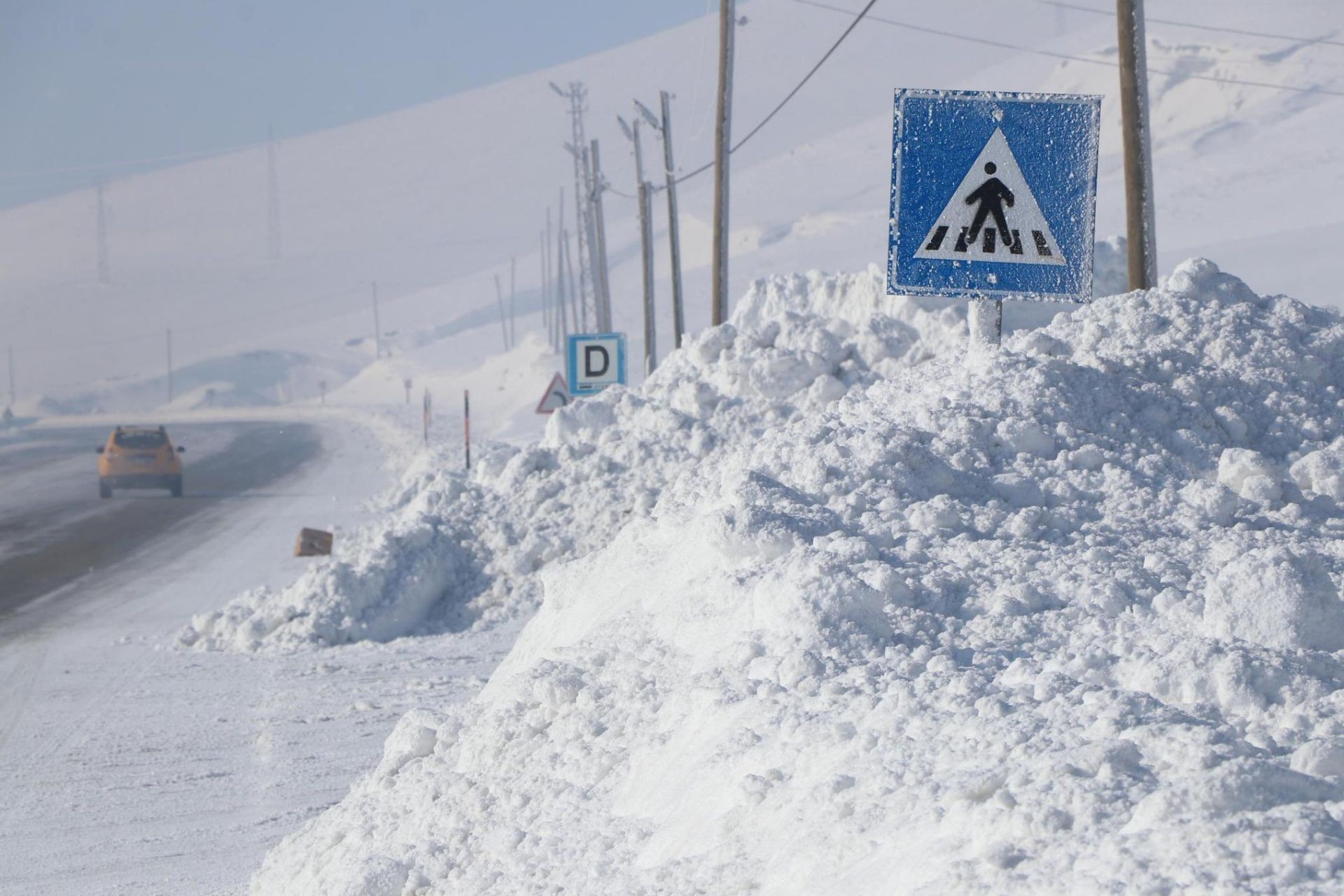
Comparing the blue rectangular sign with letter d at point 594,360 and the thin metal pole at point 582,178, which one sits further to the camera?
the thin metal pole at point 582,178

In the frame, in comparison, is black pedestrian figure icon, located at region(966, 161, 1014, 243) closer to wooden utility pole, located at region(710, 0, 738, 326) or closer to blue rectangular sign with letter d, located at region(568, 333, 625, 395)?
blue rectangular sign with letter d, located at region(568, 333, 625, 395)

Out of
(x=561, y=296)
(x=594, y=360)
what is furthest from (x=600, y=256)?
(x=561, y=296)

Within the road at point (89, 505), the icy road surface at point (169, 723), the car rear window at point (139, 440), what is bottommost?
the icy road surface at point (169, 723)

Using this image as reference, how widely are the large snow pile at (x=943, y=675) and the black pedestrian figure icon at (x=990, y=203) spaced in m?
0.87

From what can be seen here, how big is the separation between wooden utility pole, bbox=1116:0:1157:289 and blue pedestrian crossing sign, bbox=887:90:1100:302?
5247mm

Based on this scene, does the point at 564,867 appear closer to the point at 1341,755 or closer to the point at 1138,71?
the point at 1341,755

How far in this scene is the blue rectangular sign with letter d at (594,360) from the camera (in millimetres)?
19391

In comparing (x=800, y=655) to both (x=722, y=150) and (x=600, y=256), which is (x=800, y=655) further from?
(x=600, y=256)

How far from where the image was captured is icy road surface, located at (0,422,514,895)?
657 centimetres

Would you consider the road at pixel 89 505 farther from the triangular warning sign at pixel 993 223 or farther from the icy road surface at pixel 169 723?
the triangular warning sign at pixel 993 223

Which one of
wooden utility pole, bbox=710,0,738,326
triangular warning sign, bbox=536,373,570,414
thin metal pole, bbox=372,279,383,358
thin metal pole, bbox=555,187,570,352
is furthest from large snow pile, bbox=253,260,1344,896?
thin metal pole, bbox=372,279,383,358

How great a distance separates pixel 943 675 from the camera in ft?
15.7

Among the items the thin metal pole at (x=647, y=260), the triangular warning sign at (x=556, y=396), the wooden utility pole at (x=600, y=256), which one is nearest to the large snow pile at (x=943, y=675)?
the triangular warning sign at (x=556, y=396)

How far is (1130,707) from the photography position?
4223 millimetres
